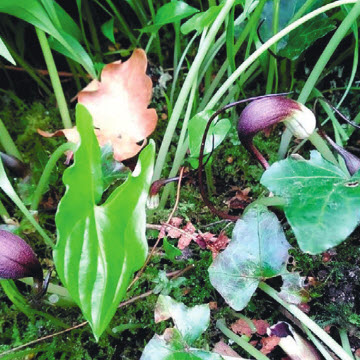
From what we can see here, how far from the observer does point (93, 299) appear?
582 mm

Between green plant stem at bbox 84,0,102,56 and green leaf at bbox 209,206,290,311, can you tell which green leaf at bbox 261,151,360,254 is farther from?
green plant stem at bbox 84,0,102,56

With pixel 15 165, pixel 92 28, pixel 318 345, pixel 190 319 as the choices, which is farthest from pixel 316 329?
pixel 92 28

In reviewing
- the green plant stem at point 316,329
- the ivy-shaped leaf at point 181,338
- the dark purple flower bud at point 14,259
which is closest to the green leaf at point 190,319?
the ivy-shaped leaf at point 181,338

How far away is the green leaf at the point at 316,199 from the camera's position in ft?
1.84

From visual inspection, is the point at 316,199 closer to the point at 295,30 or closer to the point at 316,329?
the point at 316,329

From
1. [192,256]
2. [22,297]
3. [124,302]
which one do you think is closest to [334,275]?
[192,256]

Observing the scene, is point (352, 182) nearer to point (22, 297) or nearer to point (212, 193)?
point (212, 193)

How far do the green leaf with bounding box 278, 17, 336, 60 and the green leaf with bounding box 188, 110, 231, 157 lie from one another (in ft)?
0.67

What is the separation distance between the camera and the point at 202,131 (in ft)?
2.55

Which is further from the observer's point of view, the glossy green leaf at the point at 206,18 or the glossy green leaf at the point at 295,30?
the glossy green leaf at the point at 295,30

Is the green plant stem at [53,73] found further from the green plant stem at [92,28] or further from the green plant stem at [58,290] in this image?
the green plant stem at [58,290]

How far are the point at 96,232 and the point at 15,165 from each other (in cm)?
43

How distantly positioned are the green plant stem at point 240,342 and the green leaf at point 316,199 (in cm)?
25

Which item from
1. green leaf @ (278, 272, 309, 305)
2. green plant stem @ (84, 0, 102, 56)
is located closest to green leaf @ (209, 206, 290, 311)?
green leaf @ (278, 272, 309, 305)
